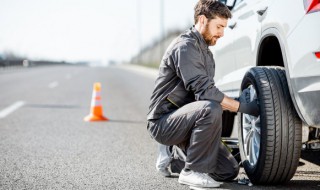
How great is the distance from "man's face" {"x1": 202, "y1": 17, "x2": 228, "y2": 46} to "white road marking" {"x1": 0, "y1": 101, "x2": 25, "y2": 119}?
602cm

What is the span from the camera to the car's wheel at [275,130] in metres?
3.61

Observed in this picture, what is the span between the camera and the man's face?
12.8ft

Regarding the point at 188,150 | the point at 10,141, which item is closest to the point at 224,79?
the point at 188,150

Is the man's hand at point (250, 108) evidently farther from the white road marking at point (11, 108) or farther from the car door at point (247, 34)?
the white road marking at point (11, 108)

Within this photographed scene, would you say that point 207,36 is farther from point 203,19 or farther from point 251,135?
point 251,135

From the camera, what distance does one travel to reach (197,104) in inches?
153

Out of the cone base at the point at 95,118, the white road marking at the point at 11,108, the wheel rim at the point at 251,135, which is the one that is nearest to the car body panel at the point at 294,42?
the wheel rim at the point at 251,135

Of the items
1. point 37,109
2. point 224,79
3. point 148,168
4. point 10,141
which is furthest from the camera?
point 37,109

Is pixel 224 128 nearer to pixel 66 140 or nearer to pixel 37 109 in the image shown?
pixel 66 140

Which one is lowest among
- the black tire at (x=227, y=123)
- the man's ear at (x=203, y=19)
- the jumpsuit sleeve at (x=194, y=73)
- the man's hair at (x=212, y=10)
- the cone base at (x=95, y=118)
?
the cone base at (x=95, y=118)

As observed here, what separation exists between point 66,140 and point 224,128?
2057 millimetres

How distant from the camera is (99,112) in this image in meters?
8.76

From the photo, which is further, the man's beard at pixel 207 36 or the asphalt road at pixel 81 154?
the asphalt road at pixel 81 154

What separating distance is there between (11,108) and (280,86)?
7.98 metres
